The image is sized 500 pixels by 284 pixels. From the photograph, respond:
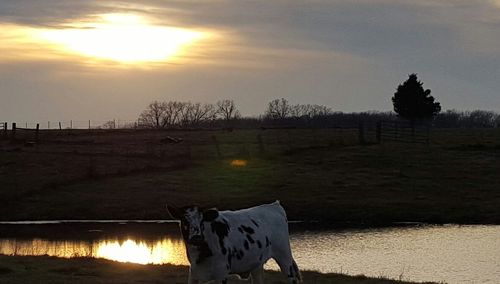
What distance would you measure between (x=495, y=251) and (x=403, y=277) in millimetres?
6655

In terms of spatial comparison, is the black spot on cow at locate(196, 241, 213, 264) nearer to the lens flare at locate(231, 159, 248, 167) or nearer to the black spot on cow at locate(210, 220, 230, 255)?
the black spot on cow at locate(210, 220, 230, 255)

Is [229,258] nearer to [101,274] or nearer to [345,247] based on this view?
[101,274]

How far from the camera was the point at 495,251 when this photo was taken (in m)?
27.0

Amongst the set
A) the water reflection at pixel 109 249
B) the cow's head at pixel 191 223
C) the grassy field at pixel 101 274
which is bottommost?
the water reflection at pixel 109 249

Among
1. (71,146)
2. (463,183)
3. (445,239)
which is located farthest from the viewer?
(71,146)

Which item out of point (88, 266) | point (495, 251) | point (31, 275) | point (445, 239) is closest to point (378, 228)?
point (445, 239)

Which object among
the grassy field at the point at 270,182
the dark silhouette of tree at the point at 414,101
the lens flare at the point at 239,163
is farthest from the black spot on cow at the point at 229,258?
the dark silhouette of tree at the point at 414,101

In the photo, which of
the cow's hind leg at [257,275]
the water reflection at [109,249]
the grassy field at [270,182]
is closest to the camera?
the cow's hind leg at [257,275]

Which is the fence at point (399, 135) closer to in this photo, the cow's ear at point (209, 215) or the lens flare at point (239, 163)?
the lens flare at point (239, 163)

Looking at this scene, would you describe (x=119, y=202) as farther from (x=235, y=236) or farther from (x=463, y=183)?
(x=235, y=236)

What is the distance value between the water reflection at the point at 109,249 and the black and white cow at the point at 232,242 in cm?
1113

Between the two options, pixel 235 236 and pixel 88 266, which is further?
pixel 88 266

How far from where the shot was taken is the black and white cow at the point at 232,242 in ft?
41.2

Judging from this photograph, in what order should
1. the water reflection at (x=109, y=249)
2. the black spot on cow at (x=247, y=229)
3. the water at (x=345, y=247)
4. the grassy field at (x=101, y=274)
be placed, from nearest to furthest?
the black spot on cow at (x=247, y=229)
the grassy field at (x=101, y=274)
the water at (x=345, y=247)
the water reflection at (x=109, y=249)
